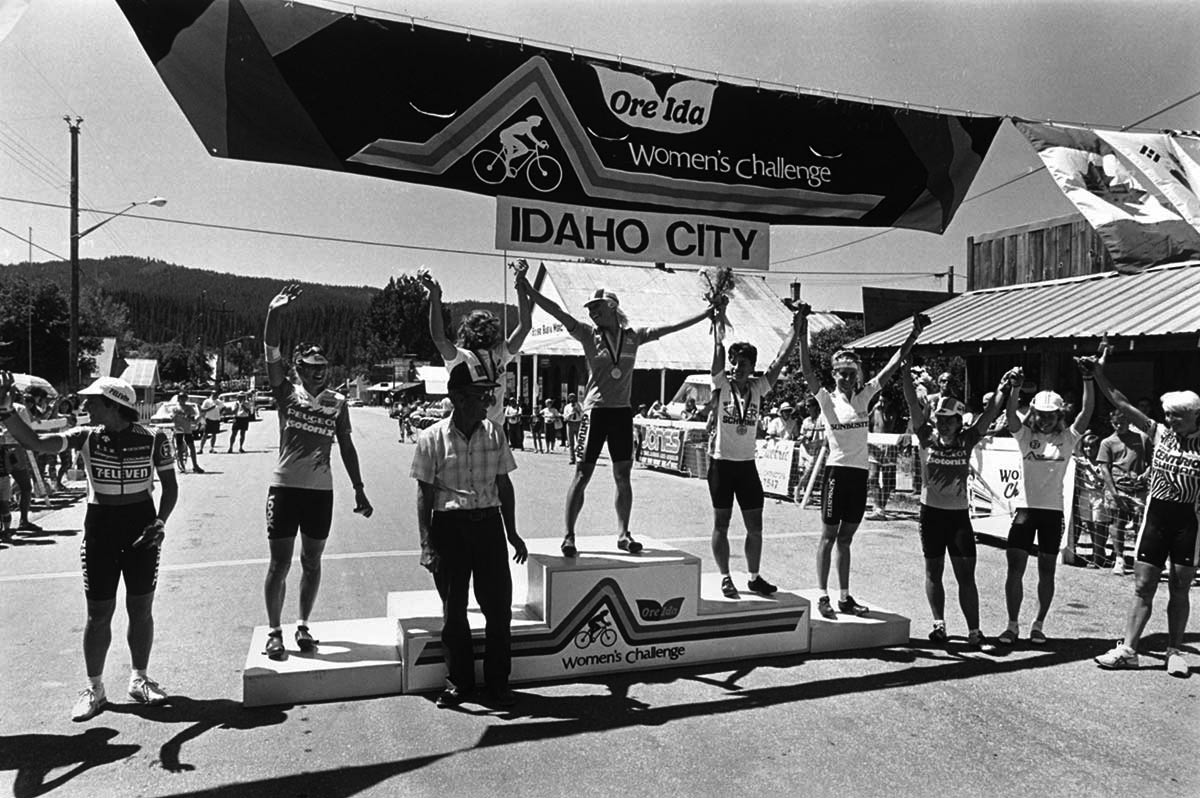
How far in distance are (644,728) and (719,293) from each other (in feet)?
10.1

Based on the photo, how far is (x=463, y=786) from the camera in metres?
3.78

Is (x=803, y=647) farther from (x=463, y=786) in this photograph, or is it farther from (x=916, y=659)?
(x=463, y=786)

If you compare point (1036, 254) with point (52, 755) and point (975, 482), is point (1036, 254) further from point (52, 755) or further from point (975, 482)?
point (52, 755)

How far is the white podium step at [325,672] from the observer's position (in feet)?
15.5

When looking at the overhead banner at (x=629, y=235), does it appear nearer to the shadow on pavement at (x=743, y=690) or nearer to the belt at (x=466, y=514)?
the belt at (x=466, y=514)

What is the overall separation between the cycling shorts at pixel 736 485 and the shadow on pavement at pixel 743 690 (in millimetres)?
1113

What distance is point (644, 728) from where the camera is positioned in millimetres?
4496

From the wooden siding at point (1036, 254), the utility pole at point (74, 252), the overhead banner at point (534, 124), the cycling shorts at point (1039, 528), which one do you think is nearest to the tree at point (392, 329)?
the utility pole at point (74, 252)

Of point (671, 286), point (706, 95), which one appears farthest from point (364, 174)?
point (671, 286)

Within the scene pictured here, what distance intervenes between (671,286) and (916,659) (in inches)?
1222

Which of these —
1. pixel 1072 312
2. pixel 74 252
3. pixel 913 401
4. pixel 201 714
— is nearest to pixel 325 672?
pixel 201 714

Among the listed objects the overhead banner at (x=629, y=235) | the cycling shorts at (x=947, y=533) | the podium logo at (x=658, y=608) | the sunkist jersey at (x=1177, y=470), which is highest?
the overhead banner at (x=629, y=235)

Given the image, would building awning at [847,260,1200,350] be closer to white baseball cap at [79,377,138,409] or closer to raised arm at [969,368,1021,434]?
raised arm at [969,368,1021,434]

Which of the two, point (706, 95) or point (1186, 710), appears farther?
point (706, 95)
